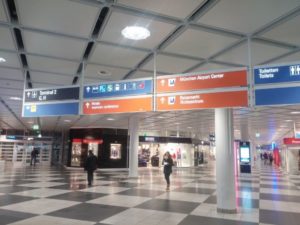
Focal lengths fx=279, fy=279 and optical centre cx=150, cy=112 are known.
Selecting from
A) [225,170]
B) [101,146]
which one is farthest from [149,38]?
[101,146]

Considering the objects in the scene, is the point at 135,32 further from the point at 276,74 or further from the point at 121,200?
the point at 121,200

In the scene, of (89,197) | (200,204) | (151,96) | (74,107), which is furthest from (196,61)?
(89,197)

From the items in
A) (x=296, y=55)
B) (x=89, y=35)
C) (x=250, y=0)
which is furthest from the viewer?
(x=296, y=55)

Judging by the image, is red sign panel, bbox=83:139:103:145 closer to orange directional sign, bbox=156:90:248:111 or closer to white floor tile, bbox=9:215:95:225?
white floor tile, bbox=9:215:95:225

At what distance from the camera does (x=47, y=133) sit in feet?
110

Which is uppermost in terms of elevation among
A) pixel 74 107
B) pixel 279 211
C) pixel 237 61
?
pixel 237 61

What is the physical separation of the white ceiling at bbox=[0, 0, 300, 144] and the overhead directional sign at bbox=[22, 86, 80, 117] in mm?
694

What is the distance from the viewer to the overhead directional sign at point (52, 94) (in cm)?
659

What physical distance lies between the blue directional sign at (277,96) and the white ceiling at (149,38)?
105cm

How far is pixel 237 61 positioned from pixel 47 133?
30903 millimetres

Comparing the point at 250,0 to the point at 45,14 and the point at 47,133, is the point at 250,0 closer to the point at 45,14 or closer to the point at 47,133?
the point at 45,14

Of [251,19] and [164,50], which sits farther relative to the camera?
[164,50]

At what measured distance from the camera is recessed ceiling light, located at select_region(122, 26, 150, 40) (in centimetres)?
477

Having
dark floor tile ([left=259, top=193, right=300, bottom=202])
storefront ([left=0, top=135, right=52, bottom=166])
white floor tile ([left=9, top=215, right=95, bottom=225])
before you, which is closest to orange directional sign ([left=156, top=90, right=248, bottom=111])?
white floor tile ([left=9, top=215, right=95, bottom=225])
